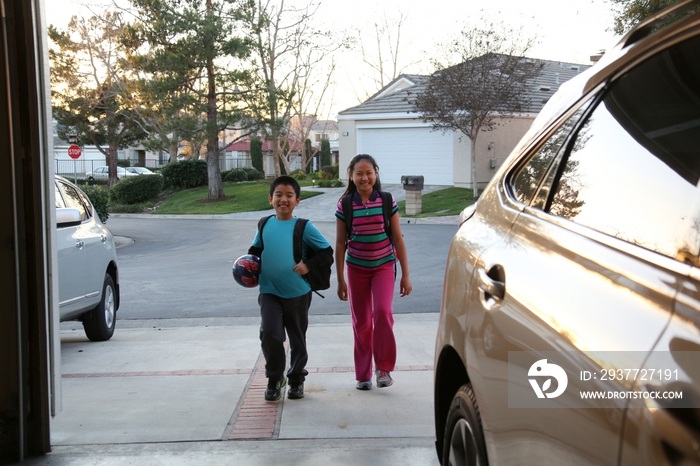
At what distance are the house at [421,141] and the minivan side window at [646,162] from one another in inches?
1033

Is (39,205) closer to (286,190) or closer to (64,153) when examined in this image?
(286,190)

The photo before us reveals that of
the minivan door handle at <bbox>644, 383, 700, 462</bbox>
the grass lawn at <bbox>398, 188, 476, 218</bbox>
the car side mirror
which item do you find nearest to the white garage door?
the grass lawn at <bbox>398, 188, 476, 218</bbox>

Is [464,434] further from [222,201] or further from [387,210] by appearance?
[222,201]

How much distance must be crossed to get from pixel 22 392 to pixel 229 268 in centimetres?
903

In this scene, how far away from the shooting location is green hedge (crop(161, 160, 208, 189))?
34.1 metres

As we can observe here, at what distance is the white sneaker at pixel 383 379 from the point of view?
5.24 m

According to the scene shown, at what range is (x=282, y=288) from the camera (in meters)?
4.96

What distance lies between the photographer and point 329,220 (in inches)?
928

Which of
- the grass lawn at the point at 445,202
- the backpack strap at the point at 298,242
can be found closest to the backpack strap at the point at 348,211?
the backpack strap at the point at 298,242

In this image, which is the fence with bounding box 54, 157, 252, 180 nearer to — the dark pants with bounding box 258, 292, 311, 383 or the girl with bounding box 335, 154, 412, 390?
the girl with bounding box 335, 154, 412, 390

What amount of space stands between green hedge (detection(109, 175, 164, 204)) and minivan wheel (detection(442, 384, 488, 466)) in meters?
30.6

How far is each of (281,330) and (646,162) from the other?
3515 millimetres

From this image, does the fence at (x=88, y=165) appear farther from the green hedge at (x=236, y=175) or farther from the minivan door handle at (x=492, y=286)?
the minivan door handle at (x=492, y=286)

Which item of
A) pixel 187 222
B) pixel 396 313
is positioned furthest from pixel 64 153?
pixel 396 313
